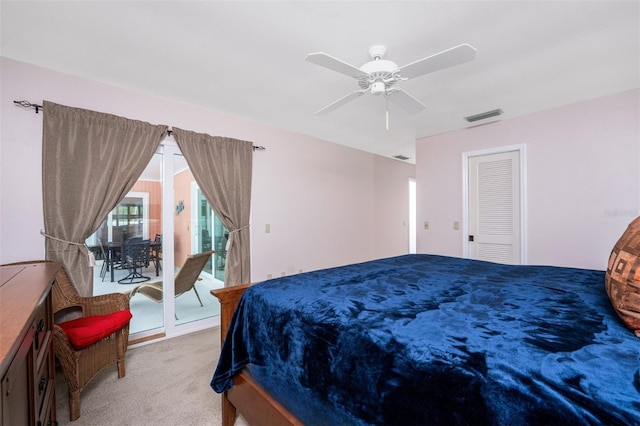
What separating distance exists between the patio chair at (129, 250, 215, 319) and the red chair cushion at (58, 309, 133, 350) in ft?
2.38

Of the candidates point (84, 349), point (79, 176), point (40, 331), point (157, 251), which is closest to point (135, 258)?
point (157, 251)

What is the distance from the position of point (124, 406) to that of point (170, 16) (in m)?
2.61

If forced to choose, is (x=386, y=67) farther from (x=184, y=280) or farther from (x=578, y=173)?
(x=184, y=280)

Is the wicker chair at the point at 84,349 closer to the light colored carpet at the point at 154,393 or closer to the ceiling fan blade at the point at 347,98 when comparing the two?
the light colored carpet at the point at 154,393

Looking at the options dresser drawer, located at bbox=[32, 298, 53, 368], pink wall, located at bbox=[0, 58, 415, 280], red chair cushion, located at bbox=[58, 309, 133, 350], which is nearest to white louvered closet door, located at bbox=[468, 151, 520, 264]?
pink wall, located at bbox=[0, 58, 415, 280]

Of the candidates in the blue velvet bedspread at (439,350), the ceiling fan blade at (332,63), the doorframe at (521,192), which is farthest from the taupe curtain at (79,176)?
the doorframe at (521,192)

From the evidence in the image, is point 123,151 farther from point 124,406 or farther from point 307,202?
point 307,202

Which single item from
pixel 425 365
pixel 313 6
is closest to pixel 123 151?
pixel 313 6

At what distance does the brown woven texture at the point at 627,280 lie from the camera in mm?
945

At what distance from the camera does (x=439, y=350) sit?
92 centimetres

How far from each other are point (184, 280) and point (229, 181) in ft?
4.08

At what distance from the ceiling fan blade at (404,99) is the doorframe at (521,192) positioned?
1.98 m

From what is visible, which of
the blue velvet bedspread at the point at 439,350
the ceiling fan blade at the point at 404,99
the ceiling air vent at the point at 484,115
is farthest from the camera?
the ceiling air vent at the point at 484,115

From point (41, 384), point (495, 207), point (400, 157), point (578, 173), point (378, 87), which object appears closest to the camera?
point (41, 384)
